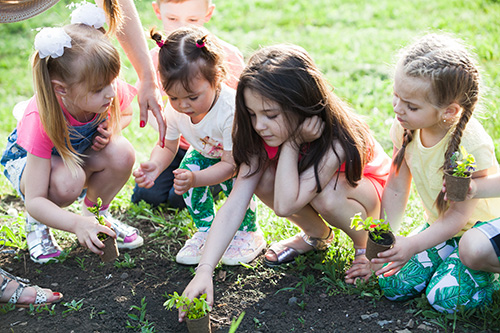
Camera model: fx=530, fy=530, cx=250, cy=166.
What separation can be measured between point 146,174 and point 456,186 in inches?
61.9

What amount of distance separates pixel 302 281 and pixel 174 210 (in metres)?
1.20

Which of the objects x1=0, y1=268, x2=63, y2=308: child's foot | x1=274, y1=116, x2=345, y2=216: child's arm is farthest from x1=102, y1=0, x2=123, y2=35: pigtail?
x1=0, y1=268, x2=63, y2=308: child's foot

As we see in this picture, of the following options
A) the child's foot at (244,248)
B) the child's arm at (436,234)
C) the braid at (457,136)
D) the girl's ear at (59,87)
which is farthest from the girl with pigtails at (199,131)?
the braid at (457,136)

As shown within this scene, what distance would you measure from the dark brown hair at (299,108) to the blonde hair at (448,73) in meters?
0.40

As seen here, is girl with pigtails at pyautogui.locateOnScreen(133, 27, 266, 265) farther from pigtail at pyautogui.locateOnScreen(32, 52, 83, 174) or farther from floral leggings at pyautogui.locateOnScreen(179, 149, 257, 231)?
pigtail at pyautogui.locateOnScreen(32, 52, 83, 174)

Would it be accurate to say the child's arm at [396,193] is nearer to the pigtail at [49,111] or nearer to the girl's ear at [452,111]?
the girl's ear at [452,111]

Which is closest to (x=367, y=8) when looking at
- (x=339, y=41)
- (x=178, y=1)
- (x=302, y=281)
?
(x=339, y=41)

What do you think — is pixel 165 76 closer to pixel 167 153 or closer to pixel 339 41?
pixel 167 153

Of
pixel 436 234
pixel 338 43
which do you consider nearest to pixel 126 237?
pixel 436 234

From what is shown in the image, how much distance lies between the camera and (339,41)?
6559 mm

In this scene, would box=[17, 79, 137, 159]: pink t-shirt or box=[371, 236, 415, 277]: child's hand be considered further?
box=[17, 79, 137, 159]: pink t-shirt

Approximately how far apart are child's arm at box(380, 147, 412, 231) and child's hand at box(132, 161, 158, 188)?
120cm

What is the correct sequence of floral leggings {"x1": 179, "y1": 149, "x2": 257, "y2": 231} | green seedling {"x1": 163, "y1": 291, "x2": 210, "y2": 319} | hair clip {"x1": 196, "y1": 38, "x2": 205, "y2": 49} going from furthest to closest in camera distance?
floral leggings {"x1": 179, "y1": 149, "x2": 257, "y2": 231} → hair clip {"x1": 196, "y1": 38, "x2": 205, "y2": 49} → green seedling {"x1": 163, "y1": 291, "x2": 210, "y2": 319}

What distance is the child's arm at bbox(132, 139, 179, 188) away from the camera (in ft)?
9.12
